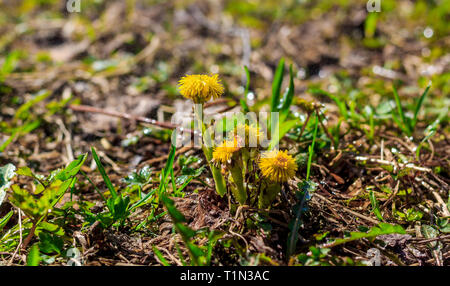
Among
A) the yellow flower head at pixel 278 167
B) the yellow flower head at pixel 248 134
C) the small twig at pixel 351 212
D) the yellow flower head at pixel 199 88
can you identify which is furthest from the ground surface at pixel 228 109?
the yellow flower head at pixel 199 88

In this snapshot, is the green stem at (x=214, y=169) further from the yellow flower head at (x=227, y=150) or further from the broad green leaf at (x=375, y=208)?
the broad green leaf at (x=375, y=208)

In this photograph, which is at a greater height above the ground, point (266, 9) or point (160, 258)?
point (266, 9)

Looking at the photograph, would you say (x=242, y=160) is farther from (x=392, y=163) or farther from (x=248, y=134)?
(x=392, y=163)

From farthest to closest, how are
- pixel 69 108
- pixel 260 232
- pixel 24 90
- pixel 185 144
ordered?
1. pixel 24 90
2. pixel 69 108
3. pixel 185 144
4. pixel 260 232

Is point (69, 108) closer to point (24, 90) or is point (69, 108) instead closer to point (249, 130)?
point (24, 90)

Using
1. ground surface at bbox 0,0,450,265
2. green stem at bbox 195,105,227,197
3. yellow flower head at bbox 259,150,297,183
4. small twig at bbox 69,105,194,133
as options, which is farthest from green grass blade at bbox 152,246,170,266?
small twig at bbox 69,105,194,133

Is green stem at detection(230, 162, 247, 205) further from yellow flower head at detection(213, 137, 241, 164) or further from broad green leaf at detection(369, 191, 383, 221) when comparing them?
broad green leaf at detection(369, 191, 383, 221)
